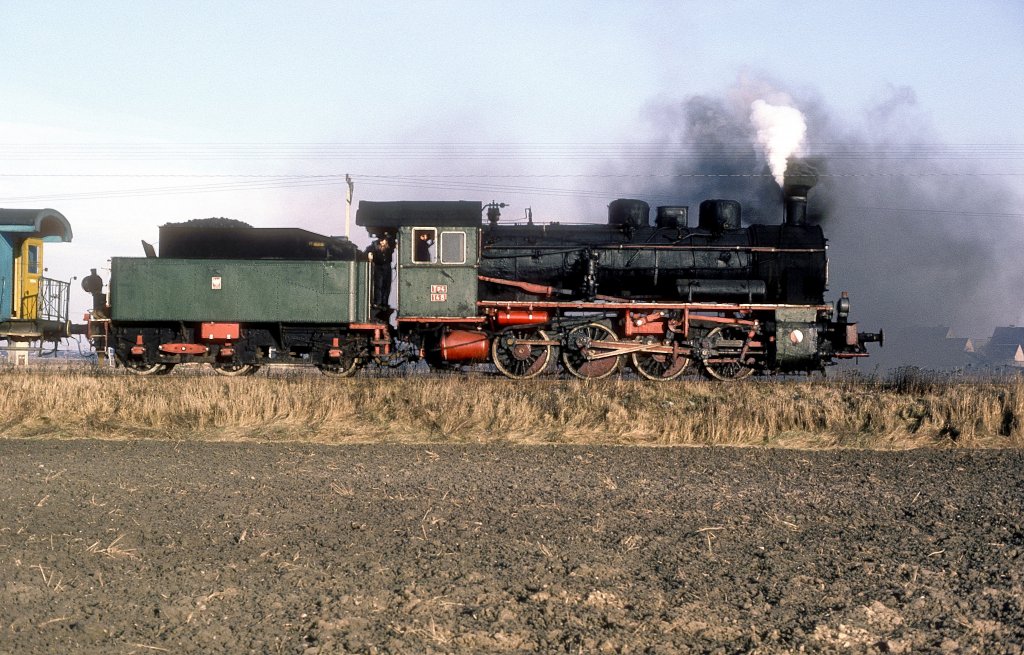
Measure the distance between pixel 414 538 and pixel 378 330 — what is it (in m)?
10.8

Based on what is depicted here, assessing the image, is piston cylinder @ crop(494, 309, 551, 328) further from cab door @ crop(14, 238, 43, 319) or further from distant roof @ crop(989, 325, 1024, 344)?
distant roof @ crop(989, 325, 1024, 344)

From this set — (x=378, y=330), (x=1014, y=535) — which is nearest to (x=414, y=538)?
(x=1014, y=535)

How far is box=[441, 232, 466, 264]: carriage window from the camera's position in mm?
15570

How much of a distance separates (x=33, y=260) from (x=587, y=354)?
41.1 feet

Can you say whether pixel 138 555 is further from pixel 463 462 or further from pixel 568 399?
pixel 568 399

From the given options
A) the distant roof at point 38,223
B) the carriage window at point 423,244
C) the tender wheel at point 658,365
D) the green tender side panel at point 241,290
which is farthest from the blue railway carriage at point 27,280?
the tender wheel at point 658,365

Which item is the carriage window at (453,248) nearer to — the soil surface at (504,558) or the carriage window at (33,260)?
the soil surface at (504,558)

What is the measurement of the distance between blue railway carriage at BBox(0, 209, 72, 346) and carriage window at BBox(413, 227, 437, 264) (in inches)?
335

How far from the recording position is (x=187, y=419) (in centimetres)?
1056

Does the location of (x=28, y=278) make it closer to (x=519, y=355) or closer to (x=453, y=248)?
(x=453, y=248)

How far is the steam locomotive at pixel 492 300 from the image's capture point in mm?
15602

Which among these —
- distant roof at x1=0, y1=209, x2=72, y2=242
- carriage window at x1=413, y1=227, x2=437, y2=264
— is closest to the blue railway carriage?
distant roof at x1=0, y1=209, x2=72, y2=242

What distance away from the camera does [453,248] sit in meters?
15.6

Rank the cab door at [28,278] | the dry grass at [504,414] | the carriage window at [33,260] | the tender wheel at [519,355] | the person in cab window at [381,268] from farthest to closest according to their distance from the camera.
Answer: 1. the carriage window at [33,260]
2. the cab door at [28,278]
3. the person in cab window at [381,268]
4. the tender wheel at [519,355]
5. the dry grass at [504,414]
